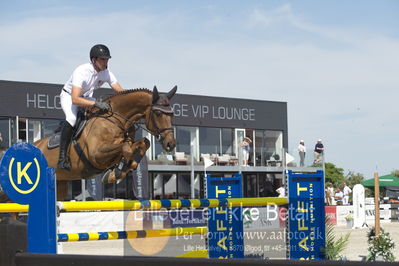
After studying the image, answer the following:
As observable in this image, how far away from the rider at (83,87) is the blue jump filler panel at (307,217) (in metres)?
2.30

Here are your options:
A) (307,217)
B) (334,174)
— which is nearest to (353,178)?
(334,174)

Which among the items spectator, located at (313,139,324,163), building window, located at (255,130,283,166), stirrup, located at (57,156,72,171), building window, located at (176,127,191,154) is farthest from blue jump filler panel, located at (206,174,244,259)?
building window, located at (255,130,283,166)

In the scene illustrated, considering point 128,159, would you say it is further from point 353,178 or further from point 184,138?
point 353,178

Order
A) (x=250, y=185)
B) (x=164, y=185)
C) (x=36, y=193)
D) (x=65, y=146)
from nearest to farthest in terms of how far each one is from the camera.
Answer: (x=36, y=193)
(x=65, y=146)
(x=164, y=185)
(x=250, y=185)

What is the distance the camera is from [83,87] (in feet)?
22.0

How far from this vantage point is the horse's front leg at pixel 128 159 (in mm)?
6273

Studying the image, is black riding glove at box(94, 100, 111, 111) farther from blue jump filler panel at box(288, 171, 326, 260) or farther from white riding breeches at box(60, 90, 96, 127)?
blue jump filler panel at box(288, 171, 326, 260)

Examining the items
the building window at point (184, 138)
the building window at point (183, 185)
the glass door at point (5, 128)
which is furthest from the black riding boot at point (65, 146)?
the building window at point (183, 185)

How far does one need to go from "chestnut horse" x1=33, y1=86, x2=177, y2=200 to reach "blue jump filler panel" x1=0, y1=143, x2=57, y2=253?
73.3 inches

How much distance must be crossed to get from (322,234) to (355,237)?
31.1ft

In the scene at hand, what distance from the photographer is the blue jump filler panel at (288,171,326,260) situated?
7.46m

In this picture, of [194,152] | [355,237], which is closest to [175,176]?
[194,152]

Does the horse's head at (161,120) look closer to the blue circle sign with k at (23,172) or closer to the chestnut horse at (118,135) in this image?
the chestnut horse at (118,135)

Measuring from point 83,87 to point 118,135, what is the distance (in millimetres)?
598
